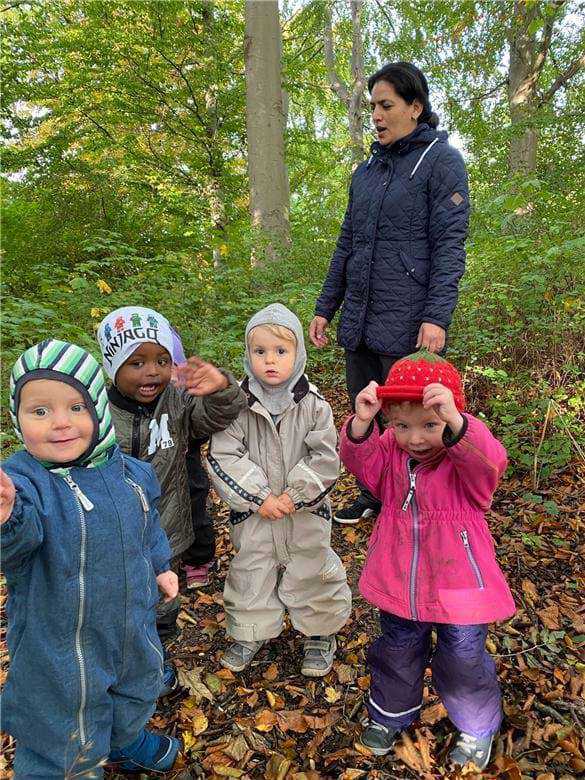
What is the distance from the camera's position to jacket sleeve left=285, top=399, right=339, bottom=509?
2.15 meters

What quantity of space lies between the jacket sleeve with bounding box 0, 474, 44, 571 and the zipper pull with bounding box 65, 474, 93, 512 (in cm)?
13

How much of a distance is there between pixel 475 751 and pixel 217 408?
170 cm

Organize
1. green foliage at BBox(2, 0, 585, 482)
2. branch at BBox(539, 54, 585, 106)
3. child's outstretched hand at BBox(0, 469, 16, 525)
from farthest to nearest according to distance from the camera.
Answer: branch at BBox(539, 54, 585, 106), green foliage at BBox(2, 0, 585, 482), child's outstretched hand at BBox(0, 469, 16, 525)

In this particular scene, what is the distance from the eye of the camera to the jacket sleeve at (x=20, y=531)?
1.22 metres

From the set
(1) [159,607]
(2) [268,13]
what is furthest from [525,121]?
(1) [159,607]

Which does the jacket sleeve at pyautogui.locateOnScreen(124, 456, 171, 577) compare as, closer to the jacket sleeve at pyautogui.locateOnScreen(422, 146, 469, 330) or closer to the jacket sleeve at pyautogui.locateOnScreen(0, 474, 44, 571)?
the jacket sleeve at pyautogui.locateOnScreen(0, 474, 44, 571)

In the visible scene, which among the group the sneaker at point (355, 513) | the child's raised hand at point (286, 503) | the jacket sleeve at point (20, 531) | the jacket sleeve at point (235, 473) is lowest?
the sneaker at point (355, 513)

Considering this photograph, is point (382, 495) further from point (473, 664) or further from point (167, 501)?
point (167, 501)

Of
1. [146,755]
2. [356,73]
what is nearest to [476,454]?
[146,755]

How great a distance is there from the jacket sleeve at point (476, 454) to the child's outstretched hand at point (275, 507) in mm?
782

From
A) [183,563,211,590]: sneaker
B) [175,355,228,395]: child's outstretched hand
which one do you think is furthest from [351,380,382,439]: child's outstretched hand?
[183,563,211,590]: sneaker

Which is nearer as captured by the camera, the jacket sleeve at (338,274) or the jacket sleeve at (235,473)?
the jacket sleeve at (235,473)

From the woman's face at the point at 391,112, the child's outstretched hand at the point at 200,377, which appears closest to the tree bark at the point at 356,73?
the woman's face at the point at 391,112

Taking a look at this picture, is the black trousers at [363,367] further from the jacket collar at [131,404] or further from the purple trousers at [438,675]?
the purple trousers at [438,675]
